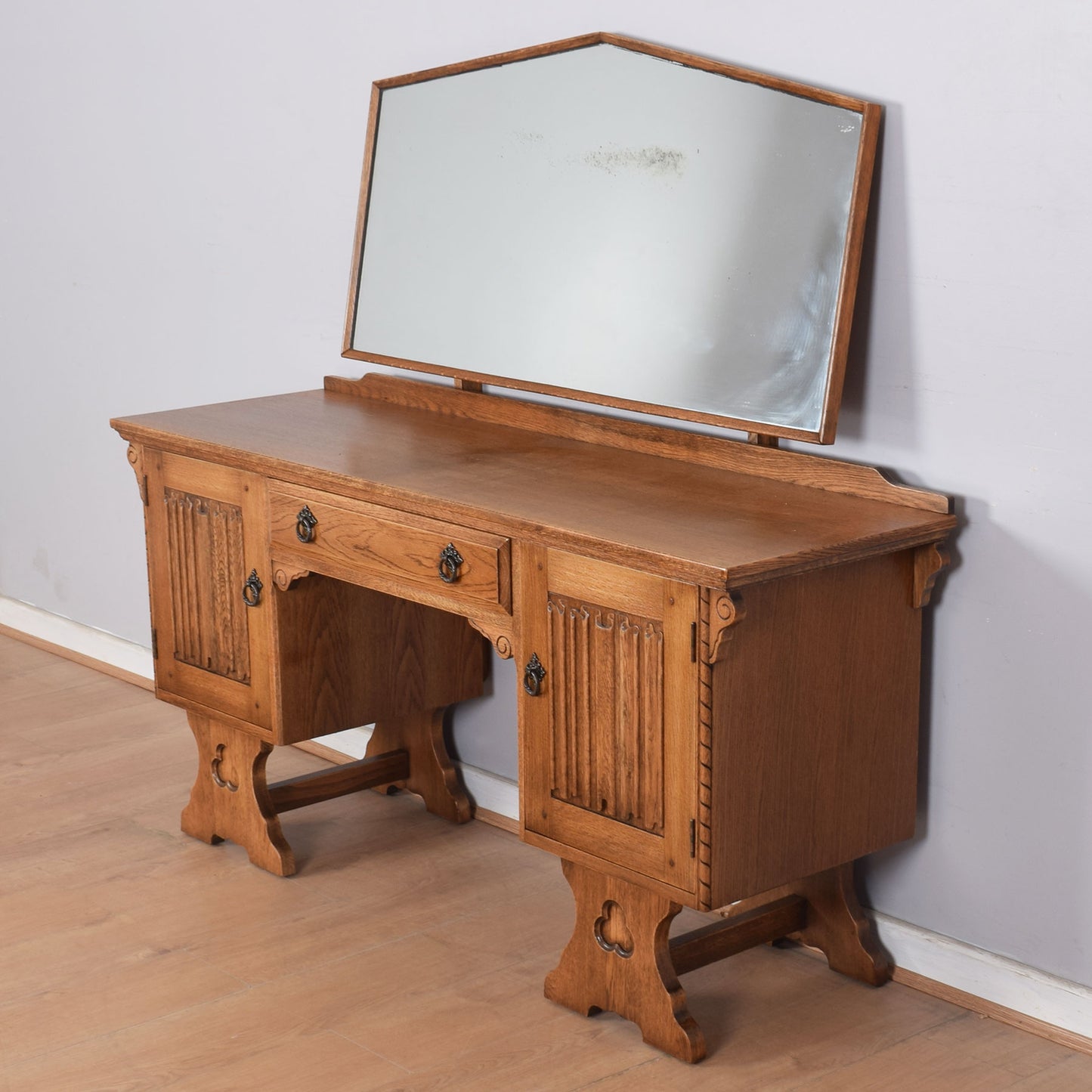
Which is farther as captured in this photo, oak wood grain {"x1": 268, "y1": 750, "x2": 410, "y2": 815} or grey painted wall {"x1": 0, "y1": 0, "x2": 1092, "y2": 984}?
oak wood grain {"x1": 268, "y1": 750, "x2": 410, "y2": 815}

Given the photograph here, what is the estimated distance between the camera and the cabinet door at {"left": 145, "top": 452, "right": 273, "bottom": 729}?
3.06 meters

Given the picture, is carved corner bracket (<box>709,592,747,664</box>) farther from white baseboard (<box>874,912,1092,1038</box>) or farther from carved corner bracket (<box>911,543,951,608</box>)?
white baseboard (<box>874,912,1092,1038</box>)

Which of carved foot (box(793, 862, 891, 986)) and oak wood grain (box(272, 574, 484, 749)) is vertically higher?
oak wood grain (box(272, 574, 484, 749))

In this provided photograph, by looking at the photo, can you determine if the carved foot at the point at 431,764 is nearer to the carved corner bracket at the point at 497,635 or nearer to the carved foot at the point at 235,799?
the carved foot at the point at 235,799

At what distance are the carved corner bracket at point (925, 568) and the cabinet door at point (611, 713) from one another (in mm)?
464

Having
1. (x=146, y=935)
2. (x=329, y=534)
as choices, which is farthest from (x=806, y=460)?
(x=146, y=935)

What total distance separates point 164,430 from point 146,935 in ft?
3.16

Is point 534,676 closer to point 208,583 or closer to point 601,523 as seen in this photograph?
point 601,523

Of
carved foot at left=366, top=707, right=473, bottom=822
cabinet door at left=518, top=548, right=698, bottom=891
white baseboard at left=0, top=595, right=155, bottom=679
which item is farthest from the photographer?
white baseboard at left=0, top=595, right=155, bottom=679

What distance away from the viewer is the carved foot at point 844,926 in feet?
9.02

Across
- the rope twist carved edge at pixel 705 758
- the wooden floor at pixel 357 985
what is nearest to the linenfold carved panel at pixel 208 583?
the wooden floor at pixel 357 985

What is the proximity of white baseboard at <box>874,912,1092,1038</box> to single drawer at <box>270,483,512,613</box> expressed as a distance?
0.93 m

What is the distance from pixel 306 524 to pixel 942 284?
3.86 feet

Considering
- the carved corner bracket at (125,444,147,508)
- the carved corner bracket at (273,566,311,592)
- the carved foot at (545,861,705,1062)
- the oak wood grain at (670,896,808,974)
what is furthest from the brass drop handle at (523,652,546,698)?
the carved corner bracket at (125,444,147,508)
